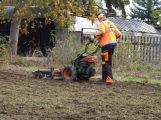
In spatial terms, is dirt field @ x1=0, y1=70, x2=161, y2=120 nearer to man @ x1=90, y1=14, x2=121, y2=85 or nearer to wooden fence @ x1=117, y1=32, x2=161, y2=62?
man @ x1=90, y1=14, x2=121, y2=85

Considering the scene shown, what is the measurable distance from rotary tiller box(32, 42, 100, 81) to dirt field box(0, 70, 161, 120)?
0.78 metres

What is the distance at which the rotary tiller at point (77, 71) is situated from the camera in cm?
770

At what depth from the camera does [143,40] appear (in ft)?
42.1

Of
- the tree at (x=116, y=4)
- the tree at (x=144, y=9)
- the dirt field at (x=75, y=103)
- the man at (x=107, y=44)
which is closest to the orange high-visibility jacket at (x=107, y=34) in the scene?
the man at (x=107, y=44)

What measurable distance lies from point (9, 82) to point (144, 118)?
4233mm

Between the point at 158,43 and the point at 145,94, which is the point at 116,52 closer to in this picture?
the point at 158,43

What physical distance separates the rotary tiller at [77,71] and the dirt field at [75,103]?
778 millimetres

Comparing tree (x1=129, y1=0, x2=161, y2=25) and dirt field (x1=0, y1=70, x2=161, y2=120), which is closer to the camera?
dirt field (x1=0, y1=70, x2=161, y2=120)

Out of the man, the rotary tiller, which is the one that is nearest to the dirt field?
the man

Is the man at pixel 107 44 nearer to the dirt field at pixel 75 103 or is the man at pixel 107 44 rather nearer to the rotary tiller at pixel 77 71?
the rotary tiller at pixel 77 71

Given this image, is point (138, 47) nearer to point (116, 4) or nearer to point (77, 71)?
point (77, 71)

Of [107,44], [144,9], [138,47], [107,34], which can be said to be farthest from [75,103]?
[144,9]

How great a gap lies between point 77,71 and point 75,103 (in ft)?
9.74

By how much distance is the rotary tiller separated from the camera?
770 centimetres
